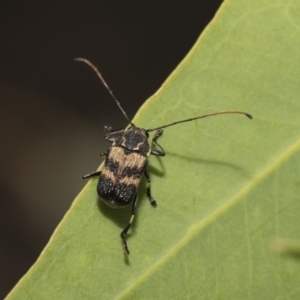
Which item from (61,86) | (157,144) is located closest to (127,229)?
(157,144)

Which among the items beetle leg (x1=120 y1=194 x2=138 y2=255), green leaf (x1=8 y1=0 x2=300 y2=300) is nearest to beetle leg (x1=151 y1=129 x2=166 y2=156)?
green leaf (x1=8 y1=0 x2=300 y2=300)

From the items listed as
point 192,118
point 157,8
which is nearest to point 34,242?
point 157,8

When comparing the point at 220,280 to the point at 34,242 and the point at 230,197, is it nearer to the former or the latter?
the point at 230,197

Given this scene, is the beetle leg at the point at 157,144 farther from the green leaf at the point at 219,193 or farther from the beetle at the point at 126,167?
the green leaf at the point at 219,193

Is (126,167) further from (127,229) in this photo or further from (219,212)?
(219,212)

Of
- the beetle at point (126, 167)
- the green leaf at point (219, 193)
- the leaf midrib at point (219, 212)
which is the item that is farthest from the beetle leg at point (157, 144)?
the leaf midrib at point (219, 212)
